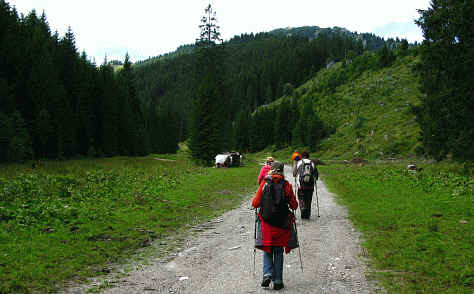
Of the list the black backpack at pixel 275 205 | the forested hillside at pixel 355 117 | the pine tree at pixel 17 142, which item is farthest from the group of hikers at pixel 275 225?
the forested hillside at pixel 355 117

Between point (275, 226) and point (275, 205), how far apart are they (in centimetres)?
41

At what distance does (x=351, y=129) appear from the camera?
68.6 metres

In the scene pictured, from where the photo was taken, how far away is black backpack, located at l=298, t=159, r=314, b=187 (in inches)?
490

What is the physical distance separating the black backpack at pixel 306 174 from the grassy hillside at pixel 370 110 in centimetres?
3830

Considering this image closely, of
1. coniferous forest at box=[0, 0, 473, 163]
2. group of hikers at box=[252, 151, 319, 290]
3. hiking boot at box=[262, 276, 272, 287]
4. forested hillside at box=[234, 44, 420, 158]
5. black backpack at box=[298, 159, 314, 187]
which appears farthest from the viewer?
forested hillside at box=[234, 44, 420, 158]

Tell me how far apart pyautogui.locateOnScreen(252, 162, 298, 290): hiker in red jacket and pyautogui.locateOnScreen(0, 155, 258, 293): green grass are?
11.5 feet

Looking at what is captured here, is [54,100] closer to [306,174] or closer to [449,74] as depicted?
[306,174]

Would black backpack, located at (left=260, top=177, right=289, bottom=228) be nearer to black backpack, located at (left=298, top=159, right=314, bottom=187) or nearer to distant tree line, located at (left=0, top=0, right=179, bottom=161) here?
black backpack, located at (left=298, top=159, right=314, bottom=187)

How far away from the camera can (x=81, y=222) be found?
10.6m

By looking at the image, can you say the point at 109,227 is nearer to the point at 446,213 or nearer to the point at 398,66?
the point at 446,213

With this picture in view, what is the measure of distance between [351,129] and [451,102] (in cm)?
4665

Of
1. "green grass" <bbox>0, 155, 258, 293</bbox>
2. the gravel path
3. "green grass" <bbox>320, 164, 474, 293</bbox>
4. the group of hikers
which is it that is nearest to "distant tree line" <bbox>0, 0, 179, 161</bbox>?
"green grass" <bbox>0, 155, 258, 293</bbox>

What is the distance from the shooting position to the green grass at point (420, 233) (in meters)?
6.45

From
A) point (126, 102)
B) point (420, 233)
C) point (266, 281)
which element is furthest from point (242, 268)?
point (126, 102)
